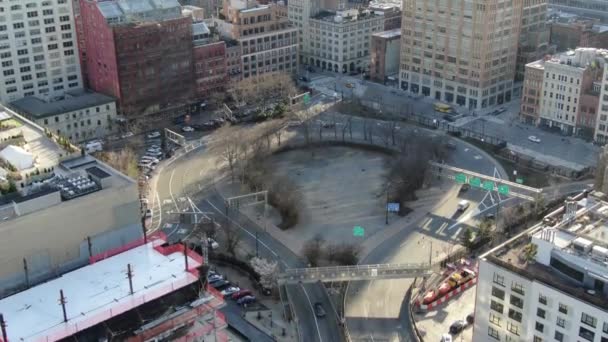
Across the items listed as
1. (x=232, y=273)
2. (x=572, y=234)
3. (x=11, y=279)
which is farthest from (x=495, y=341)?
(x=11, y=279)

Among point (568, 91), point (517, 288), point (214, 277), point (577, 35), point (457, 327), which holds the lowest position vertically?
point (457, 327)

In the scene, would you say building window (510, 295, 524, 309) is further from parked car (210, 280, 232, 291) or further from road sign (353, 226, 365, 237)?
road sign (353, 226, 365, 237)

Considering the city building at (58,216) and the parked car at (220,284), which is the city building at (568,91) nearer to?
the parked car at (220,284)

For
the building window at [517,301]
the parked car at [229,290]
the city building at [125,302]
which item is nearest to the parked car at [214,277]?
the parked car at [229,290]

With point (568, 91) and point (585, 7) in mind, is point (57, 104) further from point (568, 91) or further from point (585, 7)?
point (585, 7)

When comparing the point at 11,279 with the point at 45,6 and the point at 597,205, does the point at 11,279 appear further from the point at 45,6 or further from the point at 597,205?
the point at 45,6

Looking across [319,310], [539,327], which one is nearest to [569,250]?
[539,327]
